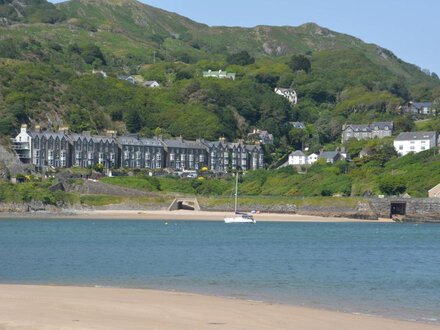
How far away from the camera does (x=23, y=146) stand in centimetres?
10519

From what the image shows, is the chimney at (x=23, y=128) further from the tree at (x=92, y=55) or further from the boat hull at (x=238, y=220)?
the tree at (x=92, y=55)


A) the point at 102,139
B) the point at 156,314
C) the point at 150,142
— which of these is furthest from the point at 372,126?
the point at 156,314

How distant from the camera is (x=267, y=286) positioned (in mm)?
33781

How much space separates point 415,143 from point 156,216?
3863 centimetres

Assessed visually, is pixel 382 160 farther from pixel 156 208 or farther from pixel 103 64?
pixel 103 64

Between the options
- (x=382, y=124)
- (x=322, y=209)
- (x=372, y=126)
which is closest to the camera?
(x=322, y=209)

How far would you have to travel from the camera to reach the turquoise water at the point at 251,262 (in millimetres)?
31891

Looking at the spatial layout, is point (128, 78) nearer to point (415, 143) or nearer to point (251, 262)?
point (415, 143)

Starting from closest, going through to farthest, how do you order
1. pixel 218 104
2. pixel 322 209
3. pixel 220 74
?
1. pixel 322 209
2. pixel 218 104
3. pixel 220 74

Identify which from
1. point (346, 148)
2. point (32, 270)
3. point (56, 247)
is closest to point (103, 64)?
point (346, 148)

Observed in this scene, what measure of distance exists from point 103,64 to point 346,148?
2372 inches

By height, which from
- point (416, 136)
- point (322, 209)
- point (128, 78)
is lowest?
point (322, 209)

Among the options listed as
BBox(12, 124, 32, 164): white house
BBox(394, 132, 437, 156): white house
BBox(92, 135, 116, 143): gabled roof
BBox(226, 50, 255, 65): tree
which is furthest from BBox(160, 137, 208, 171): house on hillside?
BBox(226, 50, 255, 65): tree

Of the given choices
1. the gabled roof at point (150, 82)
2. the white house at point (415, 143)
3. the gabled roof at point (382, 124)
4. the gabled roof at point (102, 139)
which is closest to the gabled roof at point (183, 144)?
the gabled roof at point (102, 139)
